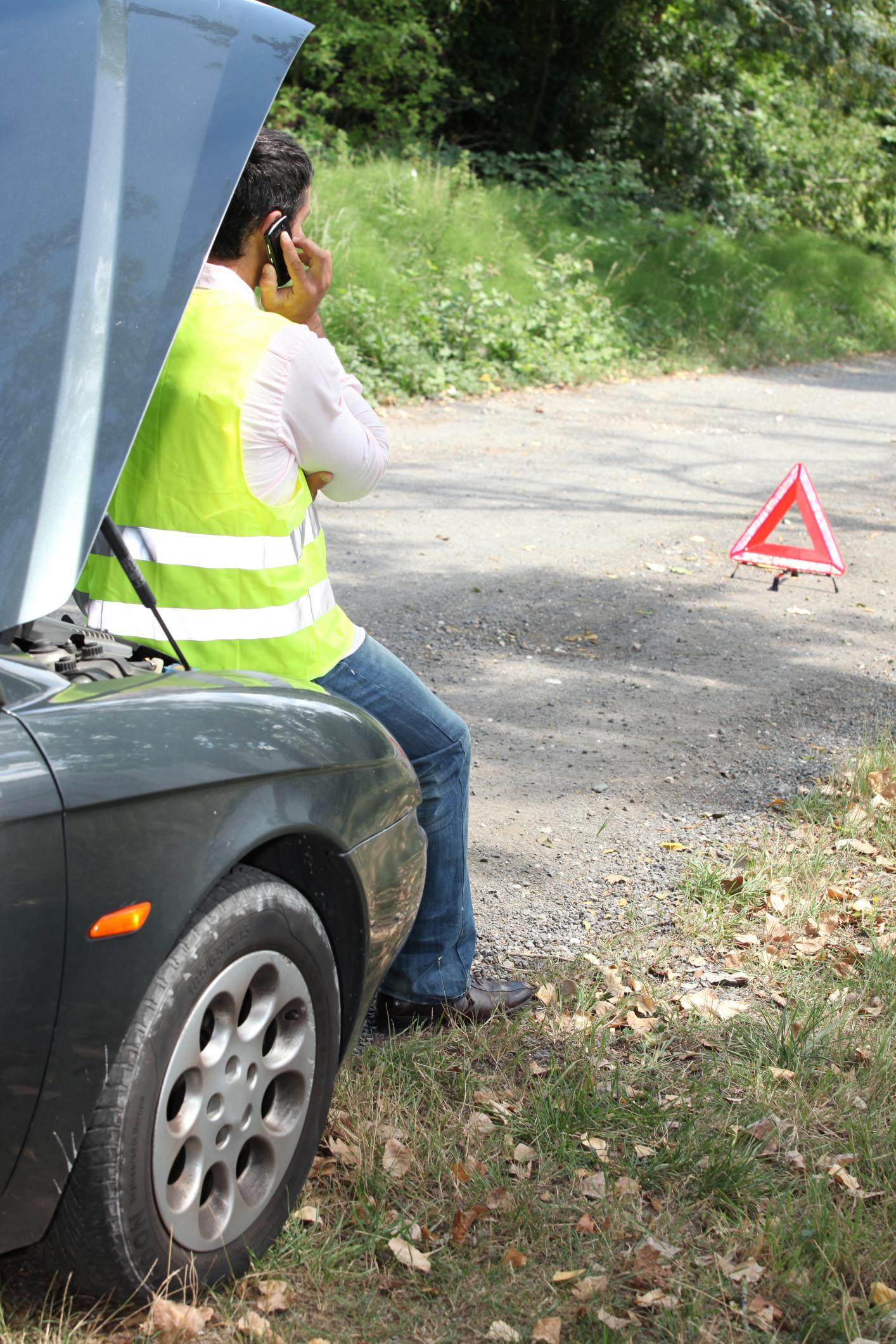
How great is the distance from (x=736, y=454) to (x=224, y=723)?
1036cm

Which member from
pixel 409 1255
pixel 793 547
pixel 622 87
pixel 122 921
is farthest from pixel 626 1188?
pixel 622 87

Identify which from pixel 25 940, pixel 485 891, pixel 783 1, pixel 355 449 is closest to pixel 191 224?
pixel 355 449

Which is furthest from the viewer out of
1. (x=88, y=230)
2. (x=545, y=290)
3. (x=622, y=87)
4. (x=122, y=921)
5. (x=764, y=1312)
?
(x=622, y=87)

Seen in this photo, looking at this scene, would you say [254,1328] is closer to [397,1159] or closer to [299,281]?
[397,1159]

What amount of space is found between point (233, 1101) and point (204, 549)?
1032 millimetres

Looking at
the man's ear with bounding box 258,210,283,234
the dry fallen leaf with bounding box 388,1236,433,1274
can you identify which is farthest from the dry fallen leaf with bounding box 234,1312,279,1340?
the man's ear with bounding box 258,210,283,234

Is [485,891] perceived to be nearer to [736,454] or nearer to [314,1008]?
[314,1008]

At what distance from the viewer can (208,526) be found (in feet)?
8.80

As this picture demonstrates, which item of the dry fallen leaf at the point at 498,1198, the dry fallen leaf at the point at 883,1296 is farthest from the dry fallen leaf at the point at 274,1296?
the dry fallen leaf at the point at 883,1296

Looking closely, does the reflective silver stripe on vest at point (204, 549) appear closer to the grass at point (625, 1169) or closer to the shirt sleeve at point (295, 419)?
the shirt sleeve at point (295, 419)

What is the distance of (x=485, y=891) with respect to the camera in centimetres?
442

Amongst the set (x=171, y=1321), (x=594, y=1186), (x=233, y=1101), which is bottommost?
(x=594, y=1186)

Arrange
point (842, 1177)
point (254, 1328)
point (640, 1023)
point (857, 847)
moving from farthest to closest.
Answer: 1. point (857, 847)
2. point (640, 1023)
3. point (842, 1177)
4. point (254, 1328)

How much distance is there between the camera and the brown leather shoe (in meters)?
3.50
